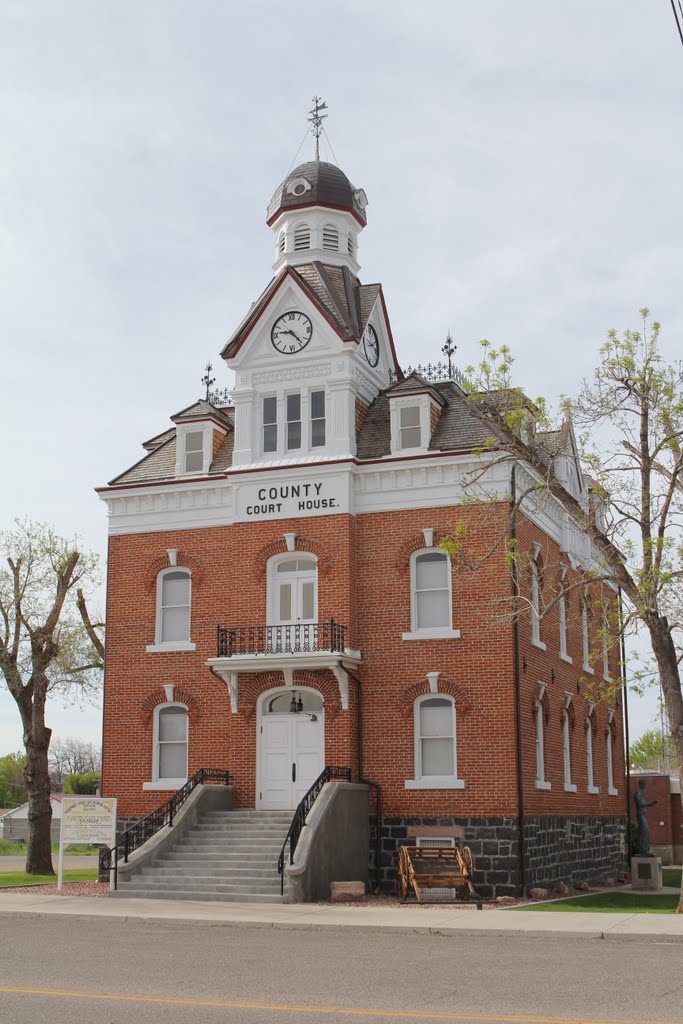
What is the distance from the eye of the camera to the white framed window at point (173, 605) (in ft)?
93.8

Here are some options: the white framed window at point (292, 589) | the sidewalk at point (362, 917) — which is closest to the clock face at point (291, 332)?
the white framed window at point (292, 589)

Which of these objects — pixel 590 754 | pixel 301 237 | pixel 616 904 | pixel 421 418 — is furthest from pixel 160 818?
pixel 301 237

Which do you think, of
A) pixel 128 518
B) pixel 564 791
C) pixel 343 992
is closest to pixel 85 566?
pixel 128 518

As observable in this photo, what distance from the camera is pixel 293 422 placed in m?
28.3

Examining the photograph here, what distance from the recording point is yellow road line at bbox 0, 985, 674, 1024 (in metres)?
9.63

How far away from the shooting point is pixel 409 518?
2667 centimetres

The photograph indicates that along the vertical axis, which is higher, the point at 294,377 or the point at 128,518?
the point at 294,377

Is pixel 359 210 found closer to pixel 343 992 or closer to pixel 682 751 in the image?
pixel 682 751

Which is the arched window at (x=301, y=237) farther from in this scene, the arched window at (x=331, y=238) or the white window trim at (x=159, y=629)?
the white window trim at (x=159, y=629)

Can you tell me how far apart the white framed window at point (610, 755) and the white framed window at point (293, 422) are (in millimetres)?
14401

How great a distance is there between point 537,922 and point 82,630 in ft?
65.1

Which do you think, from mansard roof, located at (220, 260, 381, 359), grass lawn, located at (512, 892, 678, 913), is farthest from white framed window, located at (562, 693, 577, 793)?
mansard roof, located at (220, 260, 381, 359)

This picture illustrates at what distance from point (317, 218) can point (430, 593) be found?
36.7ft

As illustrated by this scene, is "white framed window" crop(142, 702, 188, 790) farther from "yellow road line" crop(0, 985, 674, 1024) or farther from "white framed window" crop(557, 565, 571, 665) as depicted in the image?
"yellow road line" crop(0, 985, 674, 1024)
